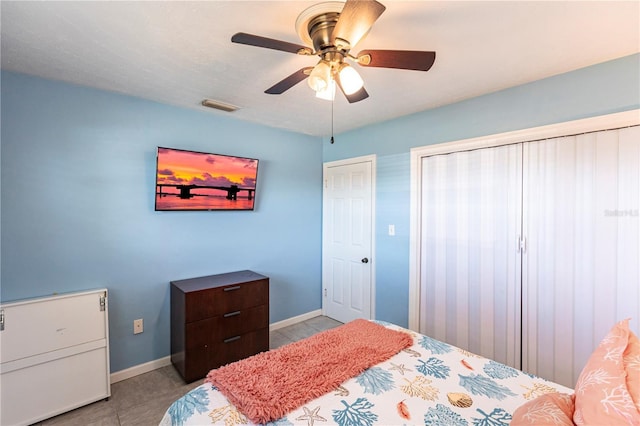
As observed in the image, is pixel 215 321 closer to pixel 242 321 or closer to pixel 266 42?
pixel 242 321

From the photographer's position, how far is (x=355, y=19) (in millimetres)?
1107

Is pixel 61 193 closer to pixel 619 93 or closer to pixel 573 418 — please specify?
pixel 573 418

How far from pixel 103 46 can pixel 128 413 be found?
7.85ft

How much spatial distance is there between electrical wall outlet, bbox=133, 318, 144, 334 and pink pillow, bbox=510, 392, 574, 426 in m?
2.72

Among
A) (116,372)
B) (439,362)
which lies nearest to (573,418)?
(439,362)

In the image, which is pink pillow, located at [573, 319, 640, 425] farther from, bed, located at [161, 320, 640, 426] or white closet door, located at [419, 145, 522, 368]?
white closet door, located at [419, 145, 522, 368]

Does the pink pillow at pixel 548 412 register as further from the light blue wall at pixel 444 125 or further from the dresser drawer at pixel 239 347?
the dresser drawer at pixel 239 347

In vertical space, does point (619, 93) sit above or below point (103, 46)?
below

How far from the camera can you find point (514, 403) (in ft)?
4.05

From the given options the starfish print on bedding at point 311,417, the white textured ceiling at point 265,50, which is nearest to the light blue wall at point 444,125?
the white textured ceiling at point 265,50

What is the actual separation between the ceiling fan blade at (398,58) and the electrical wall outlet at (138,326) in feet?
8.78

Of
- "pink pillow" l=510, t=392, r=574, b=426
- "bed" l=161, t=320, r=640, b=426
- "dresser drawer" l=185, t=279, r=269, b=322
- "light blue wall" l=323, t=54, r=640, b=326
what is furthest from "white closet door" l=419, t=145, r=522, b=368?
"dresser drawer" l=185, t=279, r=269, b=322

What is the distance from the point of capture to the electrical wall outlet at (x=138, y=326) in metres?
2.54

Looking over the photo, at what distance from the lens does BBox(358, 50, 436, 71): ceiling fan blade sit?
1.33 m
